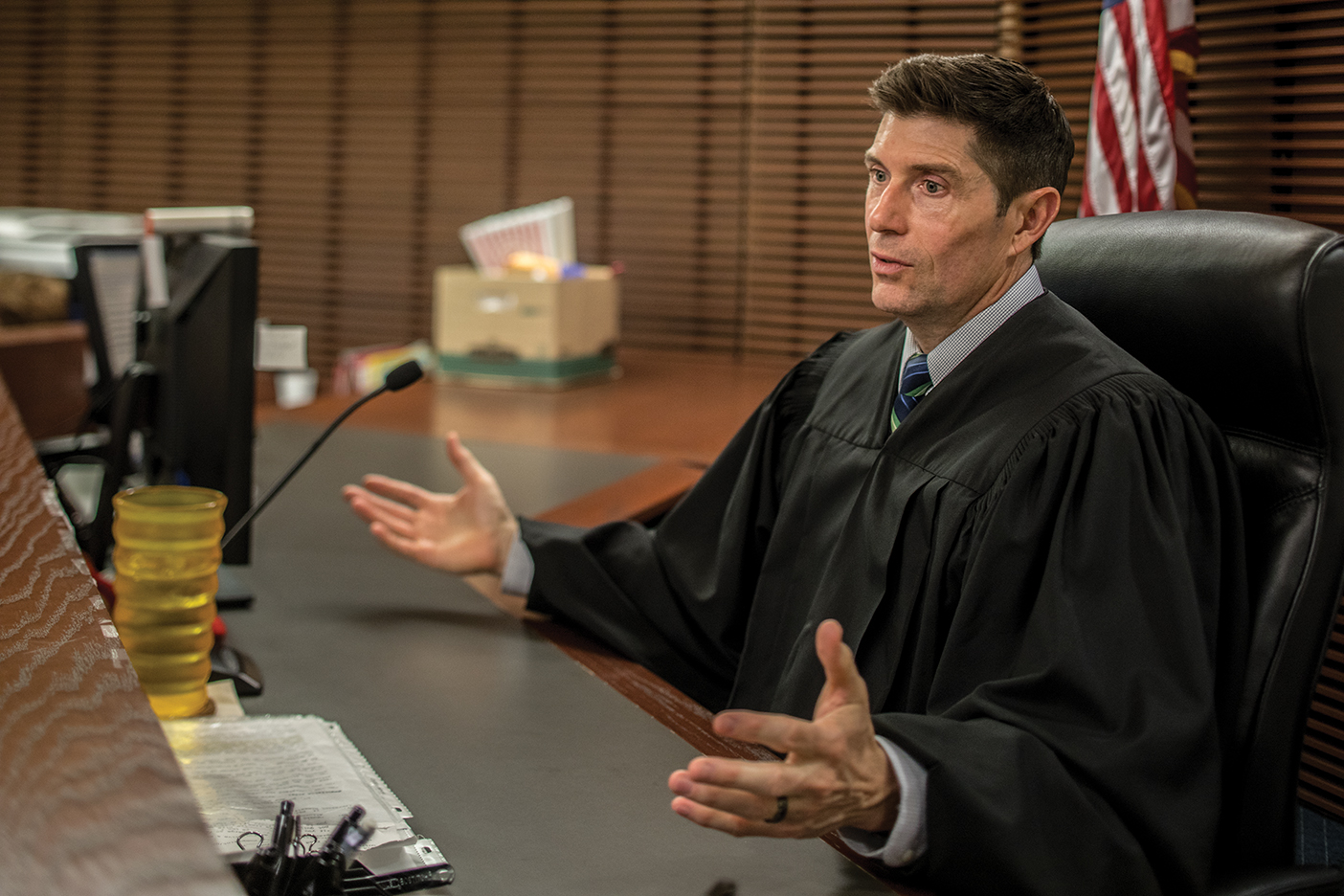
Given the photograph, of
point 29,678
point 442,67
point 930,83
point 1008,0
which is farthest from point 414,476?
point 442,67

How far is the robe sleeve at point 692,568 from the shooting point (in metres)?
1.86

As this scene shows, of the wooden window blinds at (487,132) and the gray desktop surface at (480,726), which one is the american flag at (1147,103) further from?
the gray desktop surface at (480,726)

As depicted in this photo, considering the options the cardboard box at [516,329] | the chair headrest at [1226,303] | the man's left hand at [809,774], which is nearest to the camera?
the man's left hand at [809,774]

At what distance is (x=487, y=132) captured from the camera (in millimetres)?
4887

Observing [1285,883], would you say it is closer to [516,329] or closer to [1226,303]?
[1226,303]

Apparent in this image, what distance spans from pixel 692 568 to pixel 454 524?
408mm

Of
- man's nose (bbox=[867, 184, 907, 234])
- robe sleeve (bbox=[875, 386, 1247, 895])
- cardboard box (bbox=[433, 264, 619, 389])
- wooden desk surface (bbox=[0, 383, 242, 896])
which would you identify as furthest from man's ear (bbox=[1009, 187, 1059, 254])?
cardboard box (bbox=[433, 264, 619, 389])

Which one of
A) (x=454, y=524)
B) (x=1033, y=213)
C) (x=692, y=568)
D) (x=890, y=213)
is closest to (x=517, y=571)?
(x=454, y=524)

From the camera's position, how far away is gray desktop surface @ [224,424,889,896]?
112 cm

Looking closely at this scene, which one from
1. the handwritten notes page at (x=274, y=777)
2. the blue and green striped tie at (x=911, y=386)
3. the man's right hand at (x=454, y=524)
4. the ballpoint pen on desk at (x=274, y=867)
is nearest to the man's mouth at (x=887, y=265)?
the blue and green striped tie at (x=911, y=386)

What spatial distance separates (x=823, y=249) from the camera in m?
4.34

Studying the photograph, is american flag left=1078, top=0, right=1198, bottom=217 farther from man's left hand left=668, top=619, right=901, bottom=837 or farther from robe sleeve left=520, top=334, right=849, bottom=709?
man's left hand left=668, top=619, right=901, bottom=837

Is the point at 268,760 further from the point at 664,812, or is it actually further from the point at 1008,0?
the point at 1008,0

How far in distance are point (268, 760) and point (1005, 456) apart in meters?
0.88
